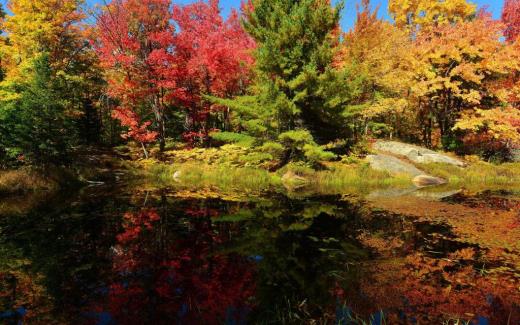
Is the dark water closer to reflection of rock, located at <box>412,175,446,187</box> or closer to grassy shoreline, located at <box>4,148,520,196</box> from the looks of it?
grassy shoreline, located at <box>4,148,520,196</box>

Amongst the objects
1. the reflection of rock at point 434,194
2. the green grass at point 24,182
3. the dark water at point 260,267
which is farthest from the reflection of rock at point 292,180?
the green grass at point 24,182

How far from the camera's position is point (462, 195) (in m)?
11.4

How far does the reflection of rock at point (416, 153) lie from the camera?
1873cm

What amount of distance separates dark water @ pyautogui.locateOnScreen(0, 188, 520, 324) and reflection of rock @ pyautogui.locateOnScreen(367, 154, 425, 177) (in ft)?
26.3

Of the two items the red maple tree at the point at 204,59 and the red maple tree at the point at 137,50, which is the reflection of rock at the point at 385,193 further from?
the red maple tree at the point at 137,50

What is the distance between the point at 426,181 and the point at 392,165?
76.7 inches

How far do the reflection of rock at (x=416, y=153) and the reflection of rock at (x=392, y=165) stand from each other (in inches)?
75.3

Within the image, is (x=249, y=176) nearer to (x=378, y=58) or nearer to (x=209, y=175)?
(x=209, y=175)

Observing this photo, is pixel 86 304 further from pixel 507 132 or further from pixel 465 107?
pixel 465 107

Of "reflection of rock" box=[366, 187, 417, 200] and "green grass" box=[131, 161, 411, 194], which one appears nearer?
"reflection of rock" box=[366, 187, 417, 200]

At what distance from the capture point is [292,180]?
1548cm

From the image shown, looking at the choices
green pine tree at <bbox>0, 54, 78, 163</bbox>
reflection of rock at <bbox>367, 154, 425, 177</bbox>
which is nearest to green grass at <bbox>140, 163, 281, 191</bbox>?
green pine tree at <bbox>0, 54, 78, 163</bbox>

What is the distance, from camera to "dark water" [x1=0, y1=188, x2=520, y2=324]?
350 cm

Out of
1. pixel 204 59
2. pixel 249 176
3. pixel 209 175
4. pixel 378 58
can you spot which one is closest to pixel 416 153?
pixel 378 58
